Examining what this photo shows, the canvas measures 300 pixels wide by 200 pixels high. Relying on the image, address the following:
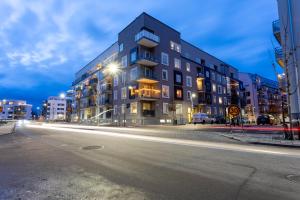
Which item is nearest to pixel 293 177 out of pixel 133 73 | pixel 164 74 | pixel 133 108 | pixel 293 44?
pixel 293 44

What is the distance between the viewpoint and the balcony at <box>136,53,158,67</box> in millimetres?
34134

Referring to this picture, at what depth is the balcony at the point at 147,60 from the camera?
34.1m

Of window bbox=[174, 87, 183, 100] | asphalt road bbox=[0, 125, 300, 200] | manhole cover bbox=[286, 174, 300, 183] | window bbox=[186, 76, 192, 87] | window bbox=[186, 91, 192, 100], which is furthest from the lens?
window bbox=[186, 76, 192, 87]

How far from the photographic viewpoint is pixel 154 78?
35594 mm

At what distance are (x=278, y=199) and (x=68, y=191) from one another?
4.08m

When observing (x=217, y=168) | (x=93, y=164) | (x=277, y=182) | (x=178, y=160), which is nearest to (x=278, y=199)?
(x=277, y=182)

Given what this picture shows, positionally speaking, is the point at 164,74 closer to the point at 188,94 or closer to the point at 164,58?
the point at 164,58

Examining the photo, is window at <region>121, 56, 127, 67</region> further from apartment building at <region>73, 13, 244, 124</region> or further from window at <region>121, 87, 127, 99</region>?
window at <region>121, 87, 127, 99</region>

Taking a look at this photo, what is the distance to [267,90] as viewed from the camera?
8381cm

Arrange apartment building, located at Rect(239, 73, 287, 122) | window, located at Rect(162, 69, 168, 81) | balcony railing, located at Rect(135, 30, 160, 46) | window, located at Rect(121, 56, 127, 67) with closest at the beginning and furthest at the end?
balcony railing, located at Rect(135, 30, 160, 46)
window, located at Rect(162, 69, 168, 81)
window, located at Rect(121, 56, 127, 67)
apartment building, located at Rect(239, 73, 287, 122)

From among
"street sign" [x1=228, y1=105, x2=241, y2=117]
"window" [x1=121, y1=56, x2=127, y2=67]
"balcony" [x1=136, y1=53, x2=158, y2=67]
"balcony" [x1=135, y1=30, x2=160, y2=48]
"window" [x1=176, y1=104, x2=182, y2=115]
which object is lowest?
"street sign" [x1=228, y1=105, x2=241, y2=117]

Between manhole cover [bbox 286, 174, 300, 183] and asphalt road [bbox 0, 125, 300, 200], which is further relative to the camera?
manhole cover [bbox 286, 174, 300, 183]

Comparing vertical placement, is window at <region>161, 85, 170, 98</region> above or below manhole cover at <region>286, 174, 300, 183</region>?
above

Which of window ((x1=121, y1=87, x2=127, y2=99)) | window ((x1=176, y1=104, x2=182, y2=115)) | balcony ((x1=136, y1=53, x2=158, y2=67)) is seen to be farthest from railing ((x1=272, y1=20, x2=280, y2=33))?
window ((x1=121, y1=87, x2=127, y2=99))
